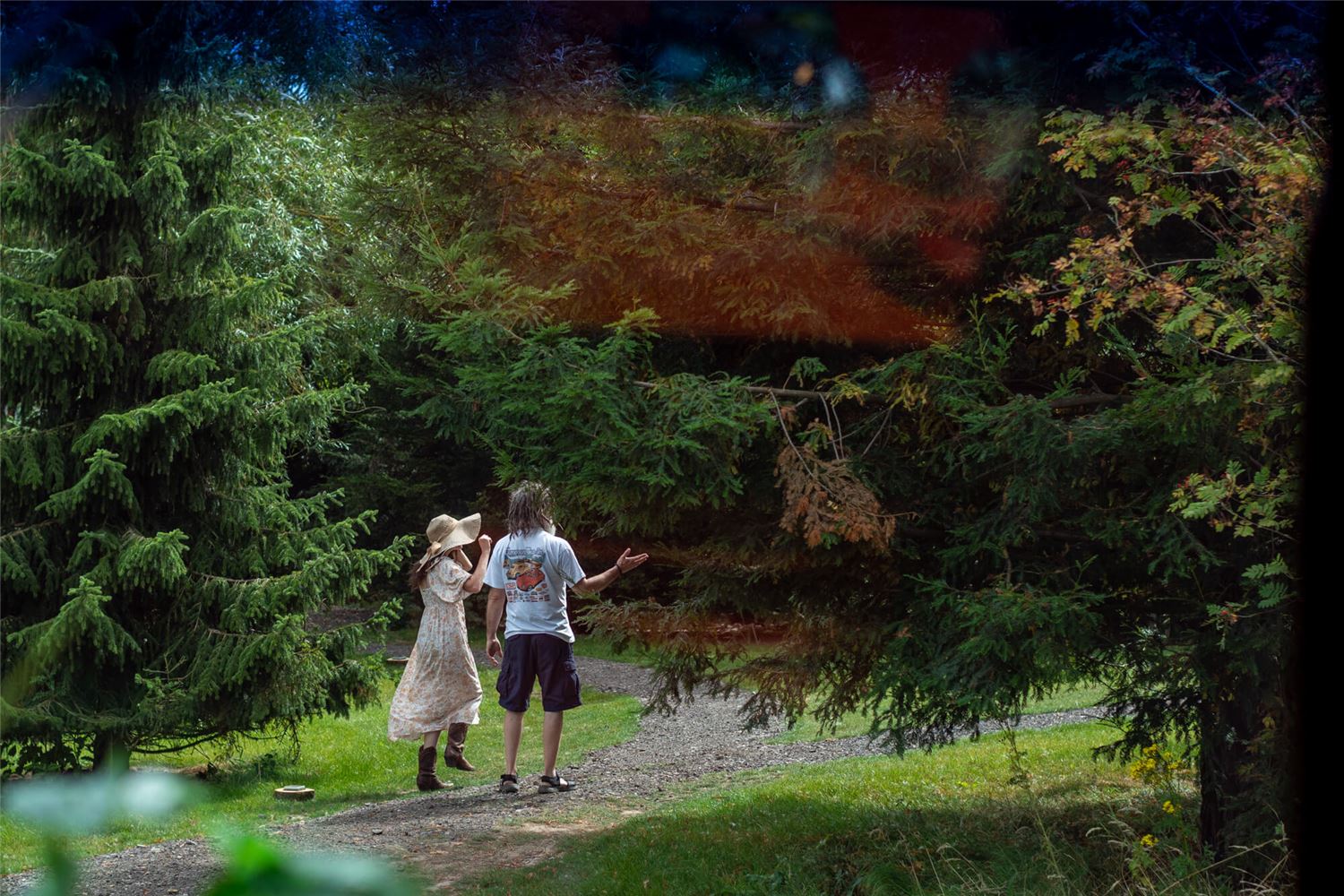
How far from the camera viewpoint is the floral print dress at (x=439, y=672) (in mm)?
9125

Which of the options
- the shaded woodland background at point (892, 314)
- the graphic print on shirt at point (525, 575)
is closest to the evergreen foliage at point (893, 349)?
the shaded woodland background at point (892, 314)

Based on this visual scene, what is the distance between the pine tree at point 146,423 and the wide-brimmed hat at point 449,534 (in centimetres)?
64

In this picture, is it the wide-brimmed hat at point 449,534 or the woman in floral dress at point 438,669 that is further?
the wide-brimmed hat at point 449,534

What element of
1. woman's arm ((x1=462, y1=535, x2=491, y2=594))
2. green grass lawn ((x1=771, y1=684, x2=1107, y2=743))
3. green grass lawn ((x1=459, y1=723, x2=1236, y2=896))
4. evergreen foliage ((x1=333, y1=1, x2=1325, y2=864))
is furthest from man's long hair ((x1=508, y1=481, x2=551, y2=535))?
green grass lawn ((x1=771, y1=684, x2=1107, y2=743))

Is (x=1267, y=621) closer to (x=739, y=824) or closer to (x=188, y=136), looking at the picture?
(x=739, y=824)

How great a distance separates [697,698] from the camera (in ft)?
47.3

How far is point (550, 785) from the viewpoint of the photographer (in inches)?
330

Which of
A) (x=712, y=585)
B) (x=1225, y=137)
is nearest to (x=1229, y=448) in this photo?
(x=1225, y=137)

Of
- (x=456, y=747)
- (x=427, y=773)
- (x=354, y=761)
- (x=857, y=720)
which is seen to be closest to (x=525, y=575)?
(x=427, y=773)

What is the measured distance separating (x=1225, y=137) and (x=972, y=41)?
167 centimetres

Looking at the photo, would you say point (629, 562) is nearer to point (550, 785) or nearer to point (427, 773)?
point (550, 785)

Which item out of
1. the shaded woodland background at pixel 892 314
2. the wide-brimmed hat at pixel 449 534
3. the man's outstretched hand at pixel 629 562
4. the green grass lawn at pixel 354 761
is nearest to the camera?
the shaded woodland background at pixel 892 314

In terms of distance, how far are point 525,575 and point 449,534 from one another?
1764mm

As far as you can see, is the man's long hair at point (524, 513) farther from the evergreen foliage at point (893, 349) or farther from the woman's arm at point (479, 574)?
the woman's arm at point (479, 574)
